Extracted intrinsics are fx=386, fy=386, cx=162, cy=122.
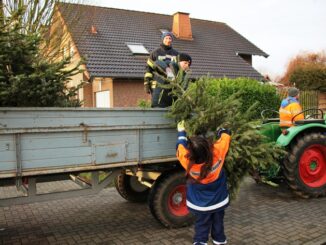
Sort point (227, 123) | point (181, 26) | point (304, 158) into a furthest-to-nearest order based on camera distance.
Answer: point (181, 26) < point (304, 158) < point (227, 123)

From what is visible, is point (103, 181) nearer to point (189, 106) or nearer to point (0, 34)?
point (189, 106)

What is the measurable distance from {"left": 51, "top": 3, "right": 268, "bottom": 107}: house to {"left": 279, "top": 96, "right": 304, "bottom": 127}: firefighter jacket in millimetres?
7119

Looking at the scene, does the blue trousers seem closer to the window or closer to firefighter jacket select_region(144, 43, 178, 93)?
firefighter jacket select_region(144, 43, 178, 93)

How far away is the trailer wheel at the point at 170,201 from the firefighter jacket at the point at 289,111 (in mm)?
2386

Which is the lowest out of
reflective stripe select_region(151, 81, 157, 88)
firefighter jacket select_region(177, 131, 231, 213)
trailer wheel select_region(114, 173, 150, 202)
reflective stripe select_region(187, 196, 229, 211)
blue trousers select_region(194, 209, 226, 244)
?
trailer wheel select_region(114, 173, 150, 202)

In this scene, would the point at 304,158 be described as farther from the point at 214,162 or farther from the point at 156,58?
the point at 214,162

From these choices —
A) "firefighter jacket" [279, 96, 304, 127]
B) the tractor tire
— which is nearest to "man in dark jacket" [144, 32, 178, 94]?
"firefighter jacket" [279, 96, 304, 127]

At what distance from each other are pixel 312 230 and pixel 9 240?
143 inches

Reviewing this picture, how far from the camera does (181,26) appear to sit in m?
22.5

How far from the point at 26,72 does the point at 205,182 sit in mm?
2213

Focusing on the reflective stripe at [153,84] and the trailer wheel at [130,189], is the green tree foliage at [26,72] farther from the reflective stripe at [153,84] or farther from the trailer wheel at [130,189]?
the trailer wheel at [130,189]

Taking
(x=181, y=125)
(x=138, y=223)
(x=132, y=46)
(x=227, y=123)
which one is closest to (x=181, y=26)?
(x=132, y=46)

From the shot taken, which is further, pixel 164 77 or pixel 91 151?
pixel 164 77

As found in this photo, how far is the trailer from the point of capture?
370 centimetres
